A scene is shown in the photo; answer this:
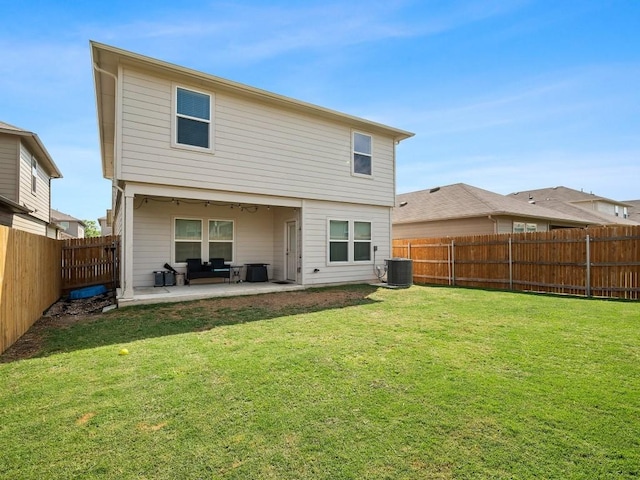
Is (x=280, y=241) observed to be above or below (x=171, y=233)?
below

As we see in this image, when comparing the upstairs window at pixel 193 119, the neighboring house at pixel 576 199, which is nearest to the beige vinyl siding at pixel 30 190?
the upstairs window at pixel 193 119

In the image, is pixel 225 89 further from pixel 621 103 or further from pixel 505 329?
pixel 621 103

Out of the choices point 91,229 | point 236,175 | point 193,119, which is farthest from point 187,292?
point 91,229

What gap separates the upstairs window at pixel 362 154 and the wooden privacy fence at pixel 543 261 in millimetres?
4242

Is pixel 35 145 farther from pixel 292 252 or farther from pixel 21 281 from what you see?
pixel 292 252

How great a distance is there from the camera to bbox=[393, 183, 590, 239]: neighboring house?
15.3 m

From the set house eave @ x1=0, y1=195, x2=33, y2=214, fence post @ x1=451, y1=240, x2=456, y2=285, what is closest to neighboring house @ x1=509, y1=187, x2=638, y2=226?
fence post @ x1=451, y1=240, x2=456, y2=285

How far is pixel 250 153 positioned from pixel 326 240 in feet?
11.6

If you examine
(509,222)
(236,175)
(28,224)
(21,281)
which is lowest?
(21,281)

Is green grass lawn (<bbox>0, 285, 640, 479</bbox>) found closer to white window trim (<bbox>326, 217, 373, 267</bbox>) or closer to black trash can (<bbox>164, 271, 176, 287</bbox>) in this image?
black trash can (<bbox>164, 271, 176, 287</bbox>)

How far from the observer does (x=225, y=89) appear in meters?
8.41

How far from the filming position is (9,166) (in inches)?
420

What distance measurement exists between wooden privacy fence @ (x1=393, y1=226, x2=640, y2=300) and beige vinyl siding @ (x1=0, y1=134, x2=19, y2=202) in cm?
1451

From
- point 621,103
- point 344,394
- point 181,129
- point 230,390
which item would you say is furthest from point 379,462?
point 621,103
